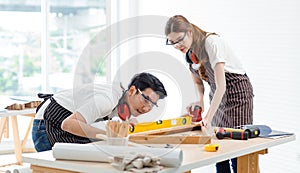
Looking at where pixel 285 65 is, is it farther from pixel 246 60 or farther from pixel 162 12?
pixel 162 12

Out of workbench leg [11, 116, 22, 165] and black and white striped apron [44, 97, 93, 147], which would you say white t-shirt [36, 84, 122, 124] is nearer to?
black and white striped apron [44, 97, 93, 147]

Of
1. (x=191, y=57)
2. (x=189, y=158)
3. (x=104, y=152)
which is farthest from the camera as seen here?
(x=191, y=57)

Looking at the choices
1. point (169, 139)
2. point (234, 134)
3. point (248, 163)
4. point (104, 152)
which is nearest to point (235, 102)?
point (248, 163)

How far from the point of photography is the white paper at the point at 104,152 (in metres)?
2.15

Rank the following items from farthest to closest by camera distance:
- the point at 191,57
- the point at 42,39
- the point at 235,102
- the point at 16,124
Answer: the point at 42,39
the point at 16,124
the point at 235,102
the point at 191,57

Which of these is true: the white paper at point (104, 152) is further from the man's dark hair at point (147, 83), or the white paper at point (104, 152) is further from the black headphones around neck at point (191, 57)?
the black headphones around neck at point (191, 57)

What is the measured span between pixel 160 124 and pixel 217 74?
53cm

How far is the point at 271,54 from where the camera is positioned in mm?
4258

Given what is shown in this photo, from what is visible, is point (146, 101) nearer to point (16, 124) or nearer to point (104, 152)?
point (104, 152)

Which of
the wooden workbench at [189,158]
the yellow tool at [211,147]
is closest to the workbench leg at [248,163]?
the wooden workbench at [189,158]

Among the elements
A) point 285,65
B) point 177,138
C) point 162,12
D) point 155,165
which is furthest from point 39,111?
point 162,12

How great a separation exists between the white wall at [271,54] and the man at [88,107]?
177cm

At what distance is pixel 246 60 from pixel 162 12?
4.24 feet

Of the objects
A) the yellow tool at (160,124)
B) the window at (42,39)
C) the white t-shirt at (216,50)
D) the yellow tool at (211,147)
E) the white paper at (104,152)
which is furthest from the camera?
the window at (42,39)
